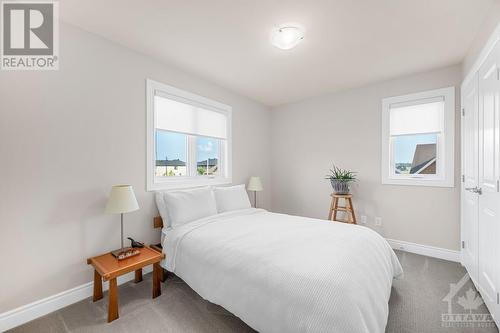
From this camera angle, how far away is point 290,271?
1.38 m

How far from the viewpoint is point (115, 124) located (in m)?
2.26

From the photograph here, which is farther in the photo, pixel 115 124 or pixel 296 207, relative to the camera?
pixel 296 207

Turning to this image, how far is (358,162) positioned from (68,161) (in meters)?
3.70

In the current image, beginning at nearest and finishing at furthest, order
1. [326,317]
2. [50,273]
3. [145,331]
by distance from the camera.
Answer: [326,317]
[145,331]
[50,273]

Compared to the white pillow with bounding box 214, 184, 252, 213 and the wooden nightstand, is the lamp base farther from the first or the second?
the white pillow with bounding box 214, 184, 252, 213

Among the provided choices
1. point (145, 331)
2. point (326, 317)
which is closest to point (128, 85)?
point (145, 331)

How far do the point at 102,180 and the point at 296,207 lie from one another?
316 cm

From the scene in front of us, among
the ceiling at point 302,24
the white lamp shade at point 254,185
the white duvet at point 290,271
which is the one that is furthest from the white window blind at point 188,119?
the white duvet at point 290,271

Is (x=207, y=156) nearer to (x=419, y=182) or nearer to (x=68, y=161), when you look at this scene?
(x=68, y=161)

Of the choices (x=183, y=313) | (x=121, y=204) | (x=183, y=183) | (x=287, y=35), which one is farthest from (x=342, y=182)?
(x=121, y=204)

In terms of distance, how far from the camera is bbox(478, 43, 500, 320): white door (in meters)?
1.62

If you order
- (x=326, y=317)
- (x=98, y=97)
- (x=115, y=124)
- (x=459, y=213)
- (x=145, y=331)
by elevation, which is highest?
(x=98, y=97)

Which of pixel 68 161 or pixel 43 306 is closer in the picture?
pixel 43 306

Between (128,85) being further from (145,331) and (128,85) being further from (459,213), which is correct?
(459,213)
